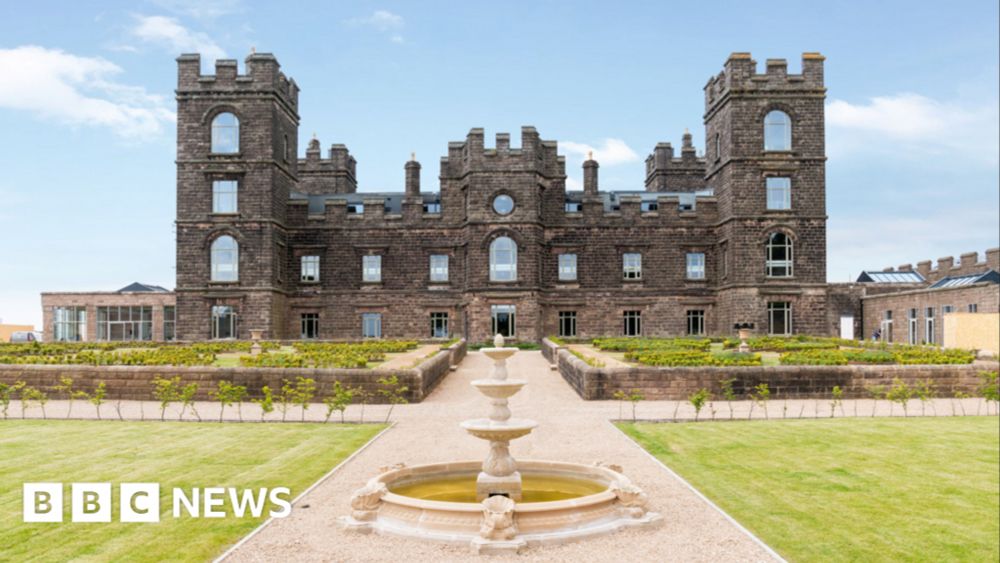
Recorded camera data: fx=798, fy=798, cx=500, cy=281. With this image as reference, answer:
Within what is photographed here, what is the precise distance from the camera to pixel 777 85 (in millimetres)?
44594

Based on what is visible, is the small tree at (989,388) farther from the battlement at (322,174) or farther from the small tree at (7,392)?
the battlement at (322,174)

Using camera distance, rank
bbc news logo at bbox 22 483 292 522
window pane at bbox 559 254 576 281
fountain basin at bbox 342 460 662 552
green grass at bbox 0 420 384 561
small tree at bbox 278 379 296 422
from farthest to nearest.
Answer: window pane at bbox 559 254 576 281 → small tree at bbox 278 379 296 422 → bbc news logo at bbox 22 483 292 522 → fountain basin at bbox 342 460 662 552 → green grass at bbox 0 420 384 561

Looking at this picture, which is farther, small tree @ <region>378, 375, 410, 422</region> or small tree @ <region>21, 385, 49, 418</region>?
small tree @ <region>378, 375, 410, 422</region>

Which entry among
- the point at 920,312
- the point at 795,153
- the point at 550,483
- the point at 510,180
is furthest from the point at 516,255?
A: the point at 550,483

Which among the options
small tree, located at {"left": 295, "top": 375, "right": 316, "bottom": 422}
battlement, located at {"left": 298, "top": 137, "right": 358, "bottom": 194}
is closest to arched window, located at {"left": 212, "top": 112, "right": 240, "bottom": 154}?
battlement, located at {"left": 298, "top": 137, "right": 358, "bottom": 194}

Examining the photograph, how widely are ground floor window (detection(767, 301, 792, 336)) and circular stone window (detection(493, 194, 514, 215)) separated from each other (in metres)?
15.4

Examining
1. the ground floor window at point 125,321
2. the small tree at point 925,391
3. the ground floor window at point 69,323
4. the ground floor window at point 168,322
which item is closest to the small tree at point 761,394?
the small tree at point 925,391

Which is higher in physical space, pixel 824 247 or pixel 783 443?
pixel 824 247

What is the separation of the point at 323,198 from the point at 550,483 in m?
44.1

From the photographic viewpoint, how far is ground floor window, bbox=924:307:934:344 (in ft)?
135

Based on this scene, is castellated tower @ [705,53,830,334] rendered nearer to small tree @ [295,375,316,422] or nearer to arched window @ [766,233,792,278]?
arched window @ [766,233,792,278]

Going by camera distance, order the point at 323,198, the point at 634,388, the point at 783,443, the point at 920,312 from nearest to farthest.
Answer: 1. the point at 783,443
2. the point at 634,388
3. the point at 920,312
4. the point at 323,198

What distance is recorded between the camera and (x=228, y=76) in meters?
44.8

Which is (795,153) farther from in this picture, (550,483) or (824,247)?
(550,483)
